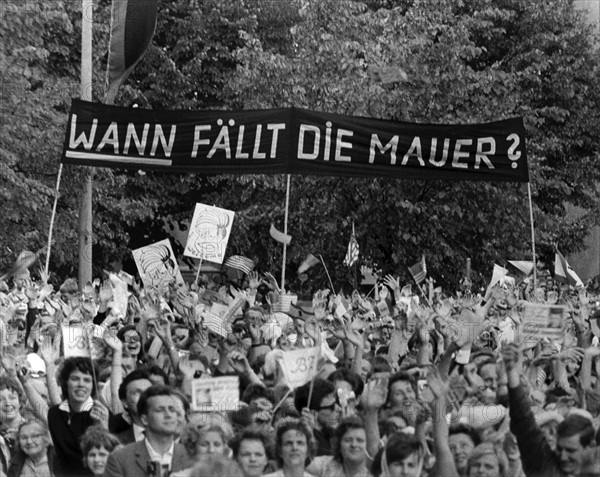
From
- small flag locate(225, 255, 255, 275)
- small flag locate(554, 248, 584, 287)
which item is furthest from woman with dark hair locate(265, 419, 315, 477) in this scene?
small flag locate(554, 248, 584, 287)

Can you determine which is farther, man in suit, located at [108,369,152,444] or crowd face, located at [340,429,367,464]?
man in suit, located at [108,369,152,444]

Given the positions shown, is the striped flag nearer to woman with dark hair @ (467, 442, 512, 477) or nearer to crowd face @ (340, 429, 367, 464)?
crowd face @ (340, 429, 367, 464)

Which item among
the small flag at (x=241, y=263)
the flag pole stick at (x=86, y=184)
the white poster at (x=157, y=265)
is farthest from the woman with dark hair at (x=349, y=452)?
the flag pole stick at (x=86, y=184)

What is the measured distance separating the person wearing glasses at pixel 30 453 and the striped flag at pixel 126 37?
54.3 feet

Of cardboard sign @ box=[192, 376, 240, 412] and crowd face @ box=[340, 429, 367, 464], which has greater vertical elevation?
cardboard sign @ box=[192, 376, 240, 412]

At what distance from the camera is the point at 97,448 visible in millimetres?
8992

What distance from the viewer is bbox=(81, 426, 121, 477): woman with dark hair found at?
29.5ft

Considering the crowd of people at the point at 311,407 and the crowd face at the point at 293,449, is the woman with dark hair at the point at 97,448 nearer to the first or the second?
the crowd of people at the point at 311,407

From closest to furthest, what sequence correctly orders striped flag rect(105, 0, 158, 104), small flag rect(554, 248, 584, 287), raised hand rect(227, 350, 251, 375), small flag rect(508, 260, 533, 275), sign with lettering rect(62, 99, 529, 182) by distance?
raised hand rect(227, 350, 251, 375), sign with lettering rect(62, 99, 529, 182), striped flag rect(105, 0, 158, 104), small flag rect(554, 248, 584, 287), small flag rect(508, 260, 533, 275)

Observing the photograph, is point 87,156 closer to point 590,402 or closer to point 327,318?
point 327,318

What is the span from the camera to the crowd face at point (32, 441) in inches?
370

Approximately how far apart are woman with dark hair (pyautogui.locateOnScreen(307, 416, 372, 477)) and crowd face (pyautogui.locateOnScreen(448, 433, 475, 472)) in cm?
46

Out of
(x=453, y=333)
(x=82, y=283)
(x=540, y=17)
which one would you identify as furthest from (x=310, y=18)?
(x=453, y=333)

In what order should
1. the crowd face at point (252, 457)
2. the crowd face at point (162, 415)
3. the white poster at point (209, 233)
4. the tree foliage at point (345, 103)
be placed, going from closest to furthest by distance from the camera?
the crowd face at point (252, 457), the crowd face at point (162, 415), the white poster at point (209, 233), the tree foliage at point (345, 103)
